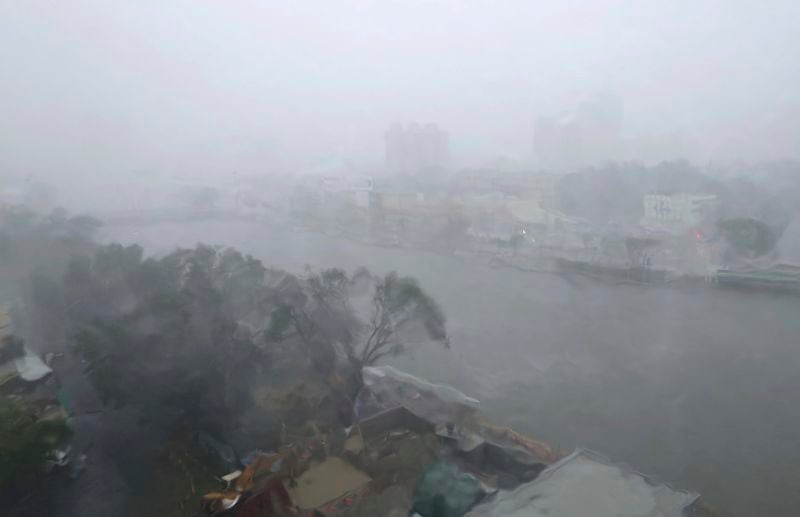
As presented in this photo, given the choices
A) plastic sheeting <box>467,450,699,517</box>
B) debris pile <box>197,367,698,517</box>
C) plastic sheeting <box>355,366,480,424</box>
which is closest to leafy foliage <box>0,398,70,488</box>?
debris pile <box>197,367,698,517</box>

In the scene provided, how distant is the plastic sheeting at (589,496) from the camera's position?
8.71 feet

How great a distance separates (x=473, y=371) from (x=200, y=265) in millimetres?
2292

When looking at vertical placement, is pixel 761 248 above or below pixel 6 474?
above

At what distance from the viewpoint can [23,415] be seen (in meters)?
3.12

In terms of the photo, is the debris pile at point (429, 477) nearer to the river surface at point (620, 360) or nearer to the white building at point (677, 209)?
the river surface at point (620, 360)

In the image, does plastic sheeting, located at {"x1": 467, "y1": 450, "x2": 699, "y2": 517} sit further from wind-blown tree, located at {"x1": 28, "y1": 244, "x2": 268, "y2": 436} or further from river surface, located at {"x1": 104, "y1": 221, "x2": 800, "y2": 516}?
wind-blown tree, located at {"x1": 28, "y1": 244, "x2": 268, "y2": 436}

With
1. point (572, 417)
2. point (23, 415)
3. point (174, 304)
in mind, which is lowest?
point (572, 417)

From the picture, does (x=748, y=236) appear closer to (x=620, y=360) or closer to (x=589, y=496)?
(x=620, y=360)

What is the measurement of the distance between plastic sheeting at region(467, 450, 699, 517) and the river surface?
26.1 inches

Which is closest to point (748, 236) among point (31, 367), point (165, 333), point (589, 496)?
point (589, 496)

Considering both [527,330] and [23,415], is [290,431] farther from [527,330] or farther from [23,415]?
[527,330]

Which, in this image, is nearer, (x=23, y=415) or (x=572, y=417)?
(x=23, y=415)

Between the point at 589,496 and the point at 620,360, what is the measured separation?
7.78ft

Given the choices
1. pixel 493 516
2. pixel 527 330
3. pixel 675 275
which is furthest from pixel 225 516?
pixel 675 275
